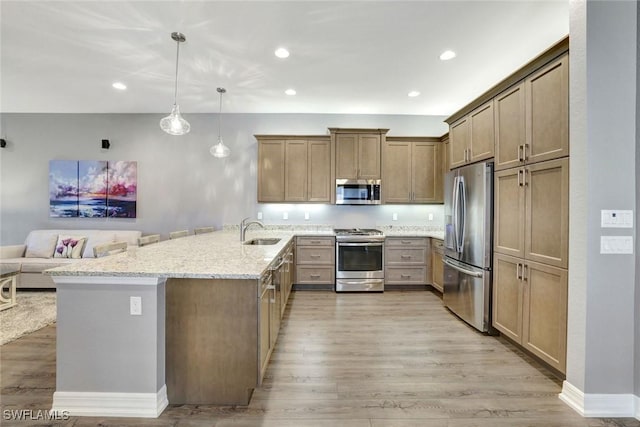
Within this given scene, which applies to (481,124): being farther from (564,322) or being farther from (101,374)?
(101,374)

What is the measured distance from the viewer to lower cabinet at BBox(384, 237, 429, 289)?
4.25m

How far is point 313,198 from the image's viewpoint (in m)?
4.46

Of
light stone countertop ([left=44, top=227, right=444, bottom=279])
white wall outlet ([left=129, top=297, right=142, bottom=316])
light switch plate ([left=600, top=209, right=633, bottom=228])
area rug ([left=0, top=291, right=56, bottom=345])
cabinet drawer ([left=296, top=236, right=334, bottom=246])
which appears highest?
light switch plate ([left=600, top=209, right=633, bottom=228])

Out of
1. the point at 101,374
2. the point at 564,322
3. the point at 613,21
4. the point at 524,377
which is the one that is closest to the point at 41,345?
the point at 101,374

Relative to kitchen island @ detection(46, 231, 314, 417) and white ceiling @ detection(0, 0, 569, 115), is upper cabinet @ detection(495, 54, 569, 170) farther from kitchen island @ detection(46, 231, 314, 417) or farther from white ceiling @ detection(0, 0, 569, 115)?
kitchen island @ detection(46, 231, 314, 417)

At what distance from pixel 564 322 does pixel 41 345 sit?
438 cm

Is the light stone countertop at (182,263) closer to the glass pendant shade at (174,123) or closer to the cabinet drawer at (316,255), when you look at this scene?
the glass pendant shade at (174,123)

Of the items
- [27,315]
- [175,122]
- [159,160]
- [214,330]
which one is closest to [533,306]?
[214,330]

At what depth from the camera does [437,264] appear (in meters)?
4.04

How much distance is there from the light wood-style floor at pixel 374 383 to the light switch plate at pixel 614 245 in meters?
1.04

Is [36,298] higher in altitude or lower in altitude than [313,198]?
lower

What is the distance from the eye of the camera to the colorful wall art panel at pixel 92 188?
476 cm

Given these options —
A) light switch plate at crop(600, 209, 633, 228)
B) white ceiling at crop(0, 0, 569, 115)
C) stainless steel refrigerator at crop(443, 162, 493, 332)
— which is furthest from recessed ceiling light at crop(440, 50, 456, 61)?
light switch plate at crop(600, 209, 633, 228)

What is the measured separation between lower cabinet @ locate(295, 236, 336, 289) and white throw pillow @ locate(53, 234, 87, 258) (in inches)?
140
